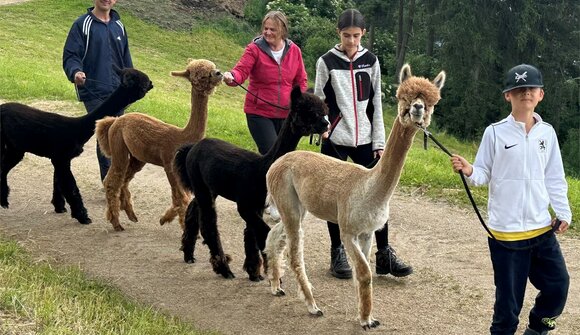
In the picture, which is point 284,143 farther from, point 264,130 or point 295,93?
point 264,130

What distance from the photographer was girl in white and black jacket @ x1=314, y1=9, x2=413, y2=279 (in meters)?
5.86

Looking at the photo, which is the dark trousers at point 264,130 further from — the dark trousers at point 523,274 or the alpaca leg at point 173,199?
the dark trousers at point 523,274

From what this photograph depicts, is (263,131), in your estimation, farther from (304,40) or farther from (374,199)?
(304,40)

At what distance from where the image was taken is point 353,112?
19.5 ft

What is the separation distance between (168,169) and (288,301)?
199 cm

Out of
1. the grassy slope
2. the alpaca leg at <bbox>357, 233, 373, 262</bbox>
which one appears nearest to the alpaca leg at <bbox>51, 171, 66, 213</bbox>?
the alpaca leg at <bbox>357, 233, 373, 262</bbox>

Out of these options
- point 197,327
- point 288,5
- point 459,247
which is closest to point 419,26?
point 288,5

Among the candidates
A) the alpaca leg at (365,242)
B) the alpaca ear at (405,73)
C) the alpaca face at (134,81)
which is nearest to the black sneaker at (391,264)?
the alpaca leg at (365,242)

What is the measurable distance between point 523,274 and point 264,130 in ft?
9.57

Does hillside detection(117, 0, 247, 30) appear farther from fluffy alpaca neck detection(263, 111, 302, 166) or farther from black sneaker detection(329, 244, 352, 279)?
fluffy alpaca neck detection(263, 111, 302, 166)

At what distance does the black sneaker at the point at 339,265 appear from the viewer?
19.6 feet

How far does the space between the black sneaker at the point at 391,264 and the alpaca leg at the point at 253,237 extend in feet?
3.32

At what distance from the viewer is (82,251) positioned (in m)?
6.41

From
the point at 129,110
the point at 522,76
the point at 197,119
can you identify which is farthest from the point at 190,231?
the point at 129,110
